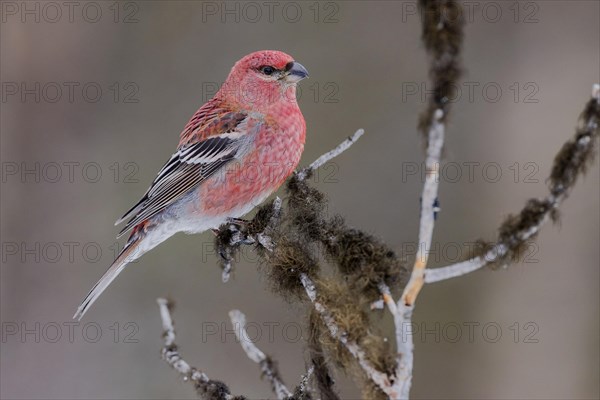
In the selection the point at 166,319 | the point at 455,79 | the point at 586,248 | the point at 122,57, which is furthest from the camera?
the point at 122,57

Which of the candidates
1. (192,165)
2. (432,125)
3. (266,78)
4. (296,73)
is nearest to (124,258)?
(192,165)

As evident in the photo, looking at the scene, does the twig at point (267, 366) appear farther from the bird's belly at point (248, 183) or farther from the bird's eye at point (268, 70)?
the bird's eye at point (268, 70)

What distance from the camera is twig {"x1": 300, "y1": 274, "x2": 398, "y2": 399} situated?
209cm

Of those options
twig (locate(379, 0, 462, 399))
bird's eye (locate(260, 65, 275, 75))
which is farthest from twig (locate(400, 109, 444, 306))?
bird's eye (locate(260, 65, 275, 75))

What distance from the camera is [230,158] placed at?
4.46 meters

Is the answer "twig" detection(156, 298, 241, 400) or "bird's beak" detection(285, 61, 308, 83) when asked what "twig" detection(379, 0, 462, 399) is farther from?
"bird's beak" detection(285, 61, 308, 83)

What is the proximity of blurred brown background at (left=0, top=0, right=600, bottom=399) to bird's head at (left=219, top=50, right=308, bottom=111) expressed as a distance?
68.3 inches

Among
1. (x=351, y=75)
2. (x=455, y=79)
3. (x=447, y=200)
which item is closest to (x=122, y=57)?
(x=351, y=75)

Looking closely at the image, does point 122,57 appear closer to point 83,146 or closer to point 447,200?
point 83,146

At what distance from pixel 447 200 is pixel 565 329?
1387 mm

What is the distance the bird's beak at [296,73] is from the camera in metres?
4.22

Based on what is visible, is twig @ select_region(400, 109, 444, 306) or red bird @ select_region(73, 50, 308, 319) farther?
red bird @ select_region(73, 50, 308, 319)

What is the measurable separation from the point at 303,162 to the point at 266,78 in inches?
80.2

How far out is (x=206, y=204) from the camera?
4.39 meters
